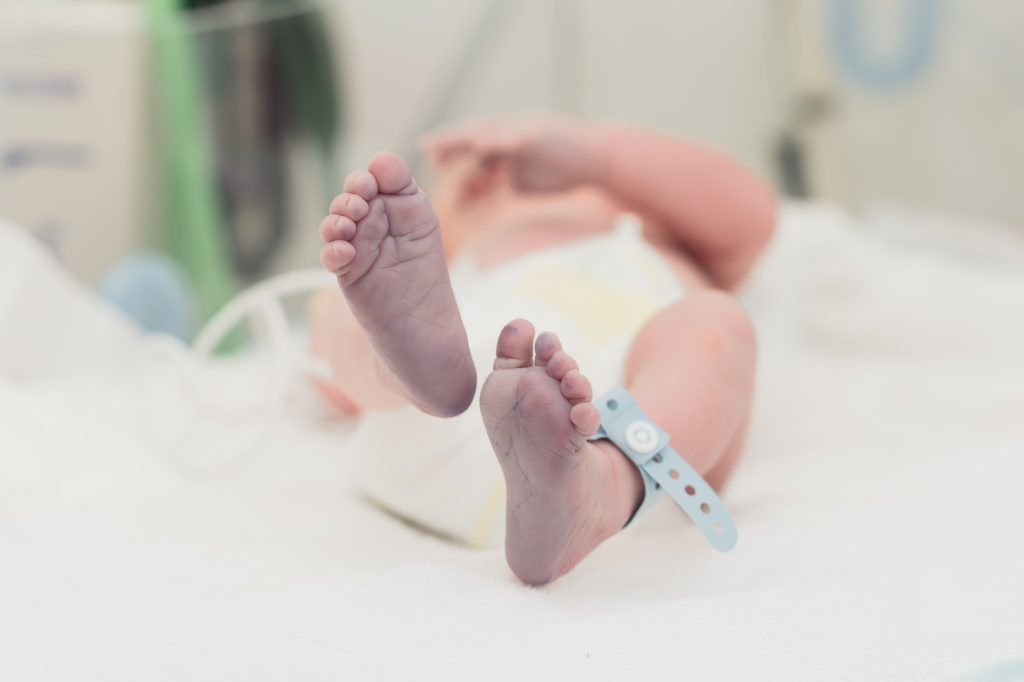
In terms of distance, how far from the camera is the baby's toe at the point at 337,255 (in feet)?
1.46

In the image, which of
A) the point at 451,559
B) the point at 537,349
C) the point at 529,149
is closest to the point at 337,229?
the point at 537,349

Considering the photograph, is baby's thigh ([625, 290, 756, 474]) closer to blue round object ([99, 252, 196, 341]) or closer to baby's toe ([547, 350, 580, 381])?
baby's toe ([547, 350, 580, 381])

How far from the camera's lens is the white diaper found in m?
0.61

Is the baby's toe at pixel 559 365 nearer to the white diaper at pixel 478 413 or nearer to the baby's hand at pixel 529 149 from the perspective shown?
the white diaper at pixel 478 413

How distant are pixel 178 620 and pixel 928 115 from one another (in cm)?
182

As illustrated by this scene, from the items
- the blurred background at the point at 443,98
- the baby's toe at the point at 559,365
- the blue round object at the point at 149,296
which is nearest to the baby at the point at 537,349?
the baby's toe at the point at 559,365

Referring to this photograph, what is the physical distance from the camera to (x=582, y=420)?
424mm

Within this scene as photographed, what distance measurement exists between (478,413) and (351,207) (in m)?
0.21

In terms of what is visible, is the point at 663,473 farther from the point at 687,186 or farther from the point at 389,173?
the point at 687,186

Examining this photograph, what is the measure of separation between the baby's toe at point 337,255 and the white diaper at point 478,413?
0.19 m

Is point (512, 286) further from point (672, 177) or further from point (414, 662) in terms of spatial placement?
point (414, 662)

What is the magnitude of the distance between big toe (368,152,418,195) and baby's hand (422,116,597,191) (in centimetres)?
47

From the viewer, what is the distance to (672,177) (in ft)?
3.25

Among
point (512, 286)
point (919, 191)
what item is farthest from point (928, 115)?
point (512, 286)
